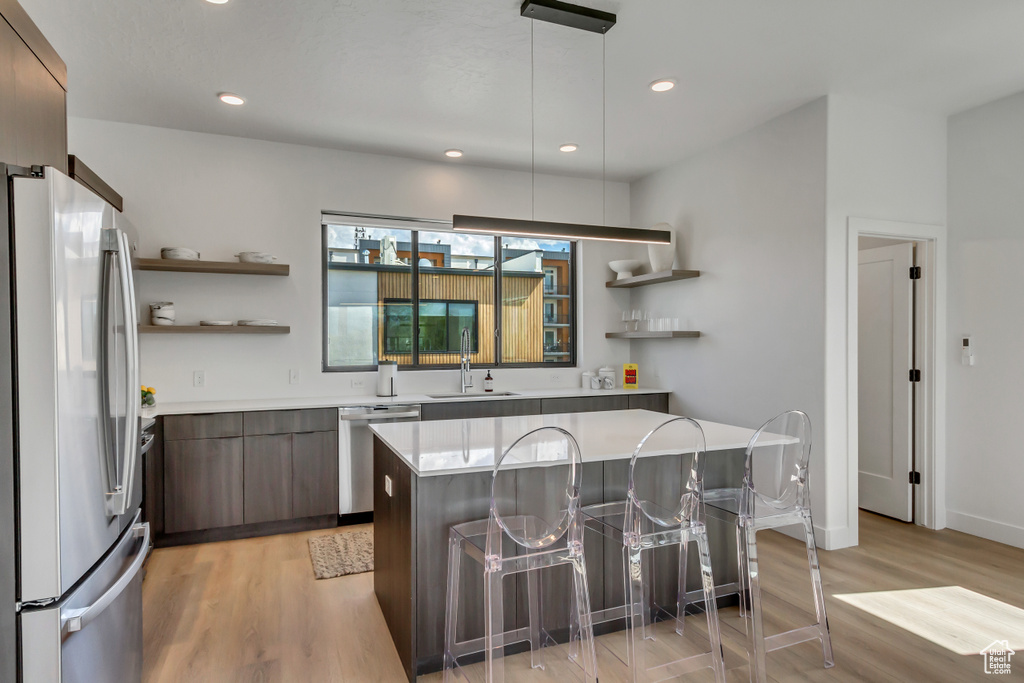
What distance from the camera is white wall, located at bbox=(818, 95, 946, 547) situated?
3635mm

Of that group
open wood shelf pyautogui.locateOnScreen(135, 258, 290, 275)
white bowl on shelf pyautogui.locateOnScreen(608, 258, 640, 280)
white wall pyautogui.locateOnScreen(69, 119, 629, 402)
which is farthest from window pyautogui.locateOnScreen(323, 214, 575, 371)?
open wood shelf pyautogui.locateOnScreen(135, 258, 290, 275)

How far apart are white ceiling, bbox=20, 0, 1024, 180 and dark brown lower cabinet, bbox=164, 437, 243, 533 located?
2194 mm

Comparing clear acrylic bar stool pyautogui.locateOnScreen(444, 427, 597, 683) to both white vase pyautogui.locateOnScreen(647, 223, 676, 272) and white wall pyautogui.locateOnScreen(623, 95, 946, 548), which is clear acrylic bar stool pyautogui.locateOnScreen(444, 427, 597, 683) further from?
white vase pyautogui.locateOnScreen(647, 223, 676, 272)

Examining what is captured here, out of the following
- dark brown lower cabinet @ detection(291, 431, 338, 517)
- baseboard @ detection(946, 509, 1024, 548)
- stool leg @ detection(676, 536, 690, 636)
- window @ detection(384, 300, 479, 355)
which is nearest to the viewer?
stool leg @ detection(676, 536, 690, 636)

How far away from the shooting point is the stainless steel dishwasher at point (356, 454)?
13.4ft

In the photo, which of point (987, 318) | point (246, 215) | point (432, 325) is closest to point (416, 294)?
point (432, 325)

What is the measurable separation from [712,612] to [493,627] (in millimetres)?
847

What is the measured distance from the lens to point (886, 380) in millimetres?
4312

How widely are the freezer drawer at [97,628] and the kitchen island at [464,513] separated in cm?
91

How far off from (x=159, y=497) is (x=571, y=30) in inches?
142

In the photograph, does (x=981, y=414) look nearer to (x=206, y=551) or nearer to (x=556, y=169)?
(x=556, y=169)

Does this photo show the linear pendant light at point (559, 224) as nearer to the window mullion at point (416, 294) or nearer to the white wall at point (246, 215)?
the white wall at point (246, 215)

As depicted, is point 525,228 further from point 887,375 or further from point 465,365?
point 887,375

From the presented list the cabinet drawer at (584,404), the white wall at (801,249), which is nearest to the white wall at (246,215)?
the cabinet drawer at (584,404)
